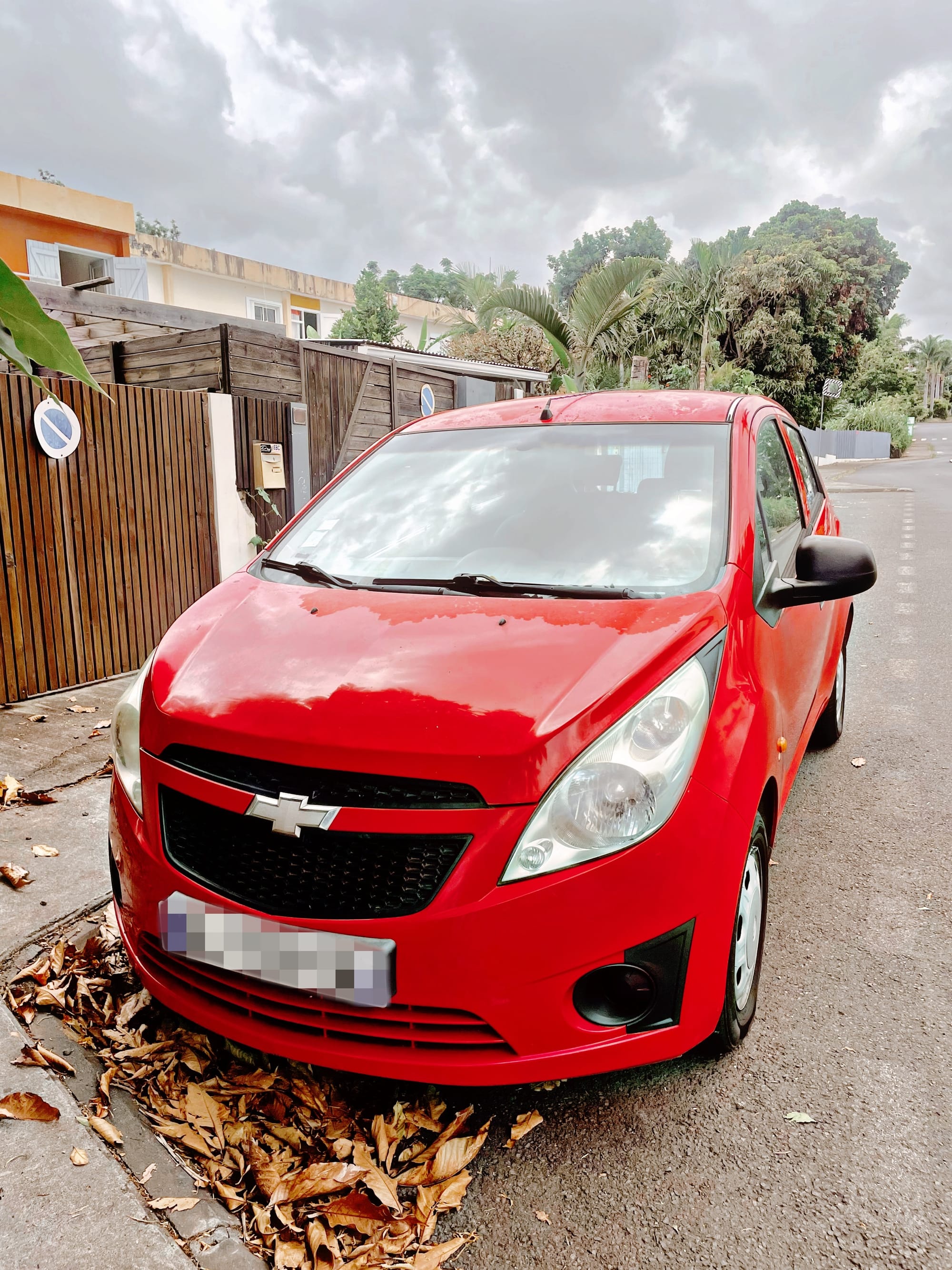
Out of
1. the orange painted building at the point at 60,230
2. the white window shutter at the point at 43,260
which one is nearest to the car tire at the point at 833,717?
the orange painted building at the point at 60,230

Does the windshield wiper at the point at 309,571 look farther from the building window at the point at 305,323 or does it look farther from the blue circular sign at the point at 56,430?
the building window at the point at 305,323

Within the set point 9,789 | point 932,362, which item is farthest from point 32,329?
point 932,362

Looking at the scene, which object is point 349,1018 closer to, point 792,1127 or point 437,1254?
point 437,1254

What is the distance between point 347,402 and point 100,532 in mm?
4104

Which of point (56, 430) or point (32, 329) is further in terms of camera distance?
point (56, 430)

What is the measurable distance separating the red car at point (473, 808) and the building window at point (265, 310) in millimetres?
29135

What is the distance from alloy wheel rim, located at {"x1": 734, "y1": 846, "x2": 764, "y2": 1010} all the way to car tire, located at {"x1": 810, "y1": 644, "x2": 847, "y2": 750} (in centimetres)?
Answer: 221

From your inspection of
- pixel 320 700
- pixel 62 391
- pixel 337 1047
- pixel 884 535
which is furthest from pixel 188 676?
pixel 884 535

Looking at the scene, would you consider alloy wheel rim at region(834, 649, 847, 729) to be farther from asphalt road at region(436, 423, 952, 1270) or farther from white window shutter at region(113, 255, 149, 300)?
white window shutter at region(113, 255, 149, 300)

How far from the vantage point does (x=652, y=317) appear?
111 ft

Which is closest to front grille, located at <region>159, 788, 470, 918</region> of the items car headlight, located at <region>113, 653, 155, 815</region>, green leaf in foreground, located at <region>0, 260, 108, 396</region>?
car headlight, located at <region>113, 653, 155, 815</region>

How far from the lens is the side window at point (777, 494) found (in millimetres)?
3064

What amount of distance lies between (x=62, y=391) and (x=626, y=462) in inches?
164

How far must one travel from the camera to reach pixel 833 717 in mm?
4648
